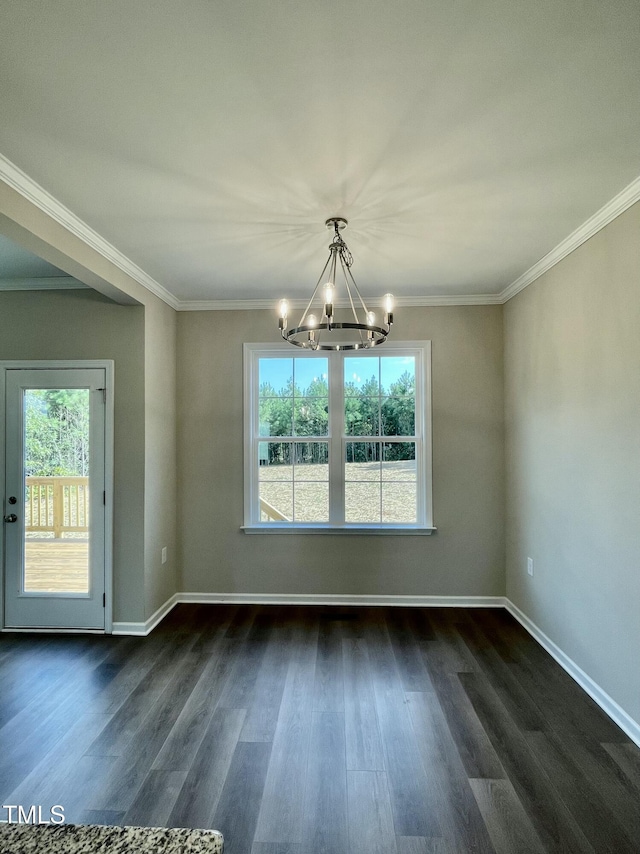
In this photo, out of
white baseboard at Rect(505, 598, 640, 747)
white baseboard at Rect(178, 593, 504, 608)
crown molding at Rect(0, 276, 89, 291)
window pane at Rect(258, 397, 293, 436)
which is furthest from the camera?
window pane at Rect(258, 397, 293, 436)

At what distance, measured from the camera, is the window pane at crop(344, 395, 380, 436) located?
423 centimetres

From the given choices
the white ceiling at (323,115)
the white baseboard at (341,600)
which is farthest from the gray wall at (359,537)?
the white ceiling at (323,115)

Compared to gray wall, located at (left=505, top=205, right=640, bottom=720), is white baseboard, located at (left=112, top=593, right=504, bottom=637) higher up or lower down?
lower down

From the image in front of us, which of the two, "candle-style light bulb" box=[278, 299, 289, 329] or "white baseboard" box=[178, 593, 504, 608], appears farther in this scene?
"white baseboard" box=[178, 593, 504, 608]

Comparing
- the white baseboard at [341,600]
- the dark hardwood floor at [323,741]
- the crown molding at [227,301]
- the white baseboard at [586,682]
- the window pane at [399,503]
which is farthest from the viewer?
the window pane at [399,503]

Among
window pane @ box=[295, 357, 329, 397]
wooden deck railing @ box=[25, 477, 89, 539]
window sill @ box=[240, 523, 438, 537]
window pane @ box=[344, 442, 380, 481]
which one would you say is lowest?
window sill @ box=[240, 523, 438, 537]

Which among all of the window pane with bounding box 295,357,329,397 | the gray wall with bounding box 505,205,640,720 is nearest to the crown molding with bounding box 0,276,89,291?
the window pane with bounding box 295,357,329,397

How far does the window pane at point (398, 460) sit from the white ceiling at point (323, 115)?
6.32 ft

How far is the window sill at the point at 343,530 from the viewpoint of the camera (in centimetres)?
407

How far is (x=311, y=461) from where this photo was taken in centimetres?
425

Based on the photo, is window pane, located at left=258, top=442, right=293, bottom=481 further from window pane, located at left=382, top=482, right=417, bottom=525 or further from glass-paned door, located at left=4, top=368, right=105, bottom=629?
glass-paned door, located at left=4, top=368, right=105, bottom=629

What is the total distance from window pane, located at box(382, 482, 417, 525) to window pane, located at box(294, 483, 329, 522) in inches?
21.7

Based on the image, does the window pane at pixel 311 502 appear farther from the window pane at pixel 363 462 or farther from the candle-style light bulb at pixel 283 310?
the candle-style light bulb at pixel 283 310

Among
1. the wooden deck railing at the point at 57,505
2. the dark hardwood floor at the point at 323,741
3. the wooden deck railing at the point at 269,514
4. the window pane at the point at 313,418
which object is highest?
the window pane at the point at 313,418
